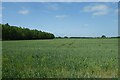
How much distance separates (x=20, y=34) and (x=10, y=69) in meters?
49.8

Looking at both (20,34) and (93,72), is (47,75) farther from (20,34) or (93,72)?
(20,34)

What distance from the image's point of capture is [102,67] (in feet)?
45.9

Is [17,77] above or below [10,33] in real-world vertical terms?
below

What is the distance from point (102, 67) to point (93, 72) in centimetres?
139

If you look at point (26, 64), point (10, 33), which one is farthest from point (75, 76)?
point (10, 33)

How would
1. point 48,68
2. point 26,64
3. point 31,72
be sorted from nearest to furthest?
point 31,72 < point 48,68 < point 26,64

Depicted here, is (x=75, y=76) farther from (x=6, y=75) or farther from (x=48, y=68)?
(x=6, y=75)

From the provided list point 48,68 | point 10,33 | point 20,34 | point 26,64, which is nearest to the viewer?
point 48,68

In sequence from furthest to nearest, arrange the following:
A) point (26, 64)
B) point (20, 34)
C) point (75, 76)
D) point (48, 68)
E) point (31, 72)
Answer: point (20, 34) < point (26, 64) < point (48, 68) < point (31, 72) < point (75, 76)

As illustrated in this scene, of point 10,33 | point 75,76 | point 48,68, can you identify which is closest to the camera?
point 75,76

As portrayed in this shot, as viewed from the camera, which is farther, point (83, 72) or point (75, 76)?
point (83, 72)

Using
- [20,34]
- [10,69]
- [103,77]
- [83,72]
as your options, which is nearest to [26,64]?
[10,69]

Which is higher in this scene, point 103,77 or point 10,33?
point 10,33

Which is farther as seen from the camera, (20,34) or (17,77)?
(20,34)
